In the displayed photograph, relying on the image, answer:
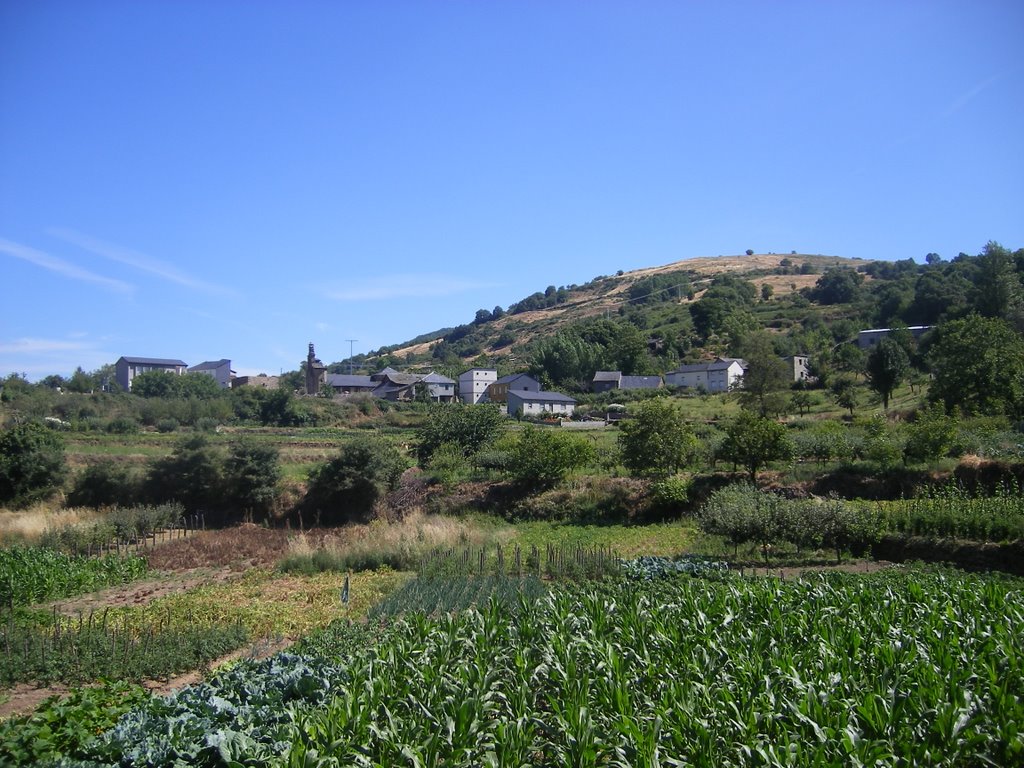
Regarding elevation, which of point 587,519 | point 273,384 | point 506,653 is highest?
point 273,384

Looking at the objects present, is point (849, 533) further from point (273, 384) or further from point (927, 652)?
point (273, 384)

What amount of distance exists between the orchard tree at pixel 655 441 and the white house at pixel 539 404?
103 feet

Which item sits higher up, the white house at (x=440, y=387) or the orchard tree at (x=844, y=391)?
the white house at (x=440, y=387)

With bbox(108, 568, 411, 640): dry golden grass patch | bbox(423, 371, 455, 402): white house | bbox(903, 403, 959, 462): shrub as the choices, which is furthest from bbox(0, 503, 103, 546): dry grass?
bbox(423, 371, 455, 402): white house

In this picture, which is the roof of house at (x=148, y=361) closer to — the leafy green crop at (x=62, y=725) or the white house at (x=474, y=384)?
the white house at (x=474, y=384)

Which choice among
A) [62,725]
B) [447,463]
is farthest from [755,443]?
[62,725]

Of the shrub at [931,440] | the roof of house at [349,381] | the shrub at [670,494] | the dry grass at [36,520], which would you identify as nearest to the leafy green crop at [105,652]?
the dry grass at [36,520]

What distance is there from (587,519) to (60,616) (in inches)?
676

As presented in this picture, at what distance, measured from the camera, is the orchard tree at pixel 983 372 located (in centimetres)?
3080

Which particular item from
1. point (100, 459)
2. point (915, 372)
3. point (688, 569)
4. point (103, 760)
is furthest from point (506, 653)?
point (915, 372)

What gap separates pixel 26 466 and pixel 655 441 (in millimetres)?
25146

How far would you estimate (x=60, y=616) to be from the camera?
13.2 m

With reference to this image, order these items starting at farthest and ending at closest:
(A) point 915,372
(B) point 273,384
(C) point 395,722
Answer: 1. (B) point 273,384
2. (A) point 915,372
3. (C) point 395,722

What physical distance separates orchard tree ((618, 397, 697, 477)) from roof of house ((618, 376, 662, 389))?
40.6 meters
